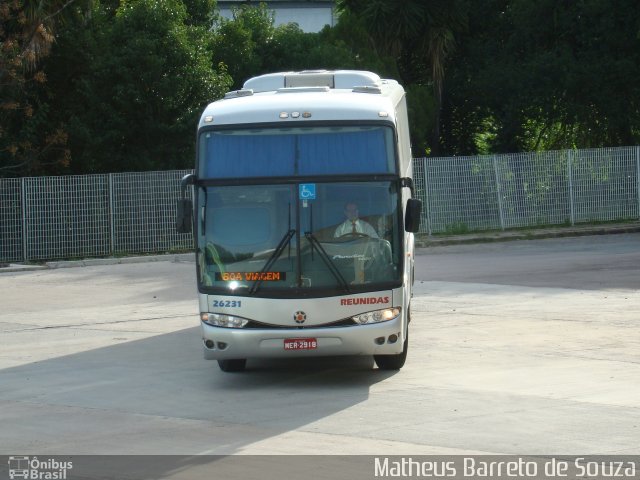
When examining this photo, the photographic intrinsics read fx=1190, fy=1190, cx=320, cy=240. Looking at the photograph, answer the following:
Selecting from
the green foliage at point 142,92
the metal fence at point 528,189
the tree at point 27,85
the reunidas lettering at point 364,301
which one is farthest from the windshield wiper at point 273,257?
the metal fence at point 528,189

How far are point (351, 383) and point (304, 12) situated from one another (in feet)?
142

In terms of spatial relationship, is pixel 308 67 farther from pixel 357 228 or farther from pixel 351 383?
pixel 351 383

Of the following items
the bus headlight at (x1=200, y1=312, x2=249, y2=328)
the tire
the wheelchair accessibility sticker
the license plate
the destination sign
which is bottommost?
the tire

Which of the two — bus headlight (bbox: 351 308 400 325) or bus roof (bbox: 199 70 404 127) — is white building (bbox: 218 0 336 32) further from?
bus headlight (bbox: 351 308 400 325)

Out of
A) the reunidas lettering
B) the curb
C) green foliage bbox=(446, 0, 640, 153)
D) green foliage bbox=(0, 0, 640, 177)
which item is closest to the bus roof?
the reunidas lettering

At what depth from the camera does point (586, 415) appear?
34.6ft

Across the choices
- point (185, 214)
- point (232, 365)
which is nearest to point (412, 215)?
point (185, 214)

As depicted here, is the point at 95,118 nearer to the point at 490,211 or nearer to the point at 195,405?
the point at 490,211

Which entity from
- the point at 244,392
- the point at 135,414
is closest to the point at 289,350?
the point at 244,392

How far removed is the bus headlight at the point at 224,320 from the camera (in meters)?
12.5

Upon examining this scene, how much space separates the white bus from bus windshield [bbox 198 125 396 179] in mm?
11

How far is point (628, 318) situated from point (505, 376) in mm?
4902

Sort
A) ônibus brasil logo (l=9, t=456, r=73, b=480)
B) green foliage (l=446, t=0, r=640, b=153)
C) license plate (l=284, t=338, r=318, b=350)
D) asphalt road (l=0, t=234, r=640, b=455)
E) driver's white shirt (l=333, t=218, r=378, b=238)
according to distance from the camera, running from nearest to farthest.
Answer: ônibus brasil logo (l=9, t=456, r=73, b=480) → asphalt road (l=0, t=234, r=640, b=455) → license plate (l=284, t=338, r=318, b=350) → driver's white shirt (l=333, t=218, r=378, b=238) → green foliage (l=446, t=0, r=640, b=153)

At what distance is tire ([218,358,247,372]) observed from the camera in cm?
1352
